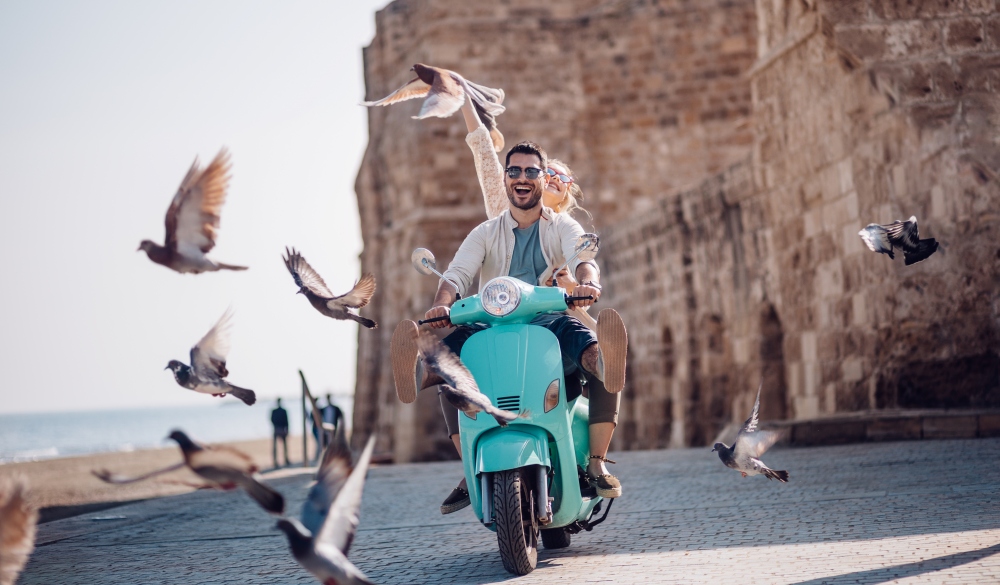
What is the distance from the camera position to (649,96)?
23156 millimetres

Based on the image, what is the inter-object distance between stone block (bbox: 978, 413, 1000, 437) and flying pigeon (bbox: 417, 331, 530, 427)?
5.73 metres

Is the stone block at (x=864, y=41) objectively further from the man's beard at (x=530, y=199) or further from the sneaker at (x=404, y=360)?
the sneaker at (x=404, y=360)

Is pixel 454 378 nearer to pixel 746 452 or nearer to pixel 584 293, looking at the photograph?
pixel 584 293

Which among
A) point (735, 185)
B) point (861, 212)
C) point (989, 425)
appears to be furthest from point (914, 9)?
point (735, 185)

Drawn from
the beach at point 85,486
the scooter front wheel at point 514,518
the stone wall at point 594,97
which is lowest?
the beach at point 85,486

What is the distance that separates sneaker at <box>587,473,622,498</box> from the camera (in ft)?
18.8

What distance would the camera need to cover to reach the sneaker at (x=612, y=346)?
5.40m

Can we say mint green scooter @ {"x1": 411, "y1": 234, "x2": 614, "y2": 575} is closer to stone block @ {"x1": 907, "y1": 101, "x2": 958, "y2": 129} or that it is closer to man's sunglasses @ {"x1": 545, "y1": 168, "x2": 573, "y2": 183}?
man's sunglasses @ {"x1": 545, "y1": 168, "x2": 573, "y2": 183}

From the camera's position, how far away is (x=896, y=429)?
10422 millimetres

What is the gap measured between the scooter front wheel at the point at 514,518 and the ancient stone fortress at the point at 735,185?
16.2 feet

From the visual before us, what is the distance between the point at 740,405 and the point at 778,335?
106 centimetres

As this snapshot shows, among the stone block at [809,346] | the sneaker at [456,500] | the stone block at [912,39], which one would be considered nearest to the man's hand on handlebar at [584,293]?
the sneaker at [456,500]

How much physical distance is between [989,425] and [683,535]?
4.49 meters

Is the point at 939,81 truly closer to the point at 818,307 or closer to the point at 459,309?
the point at 818,307
